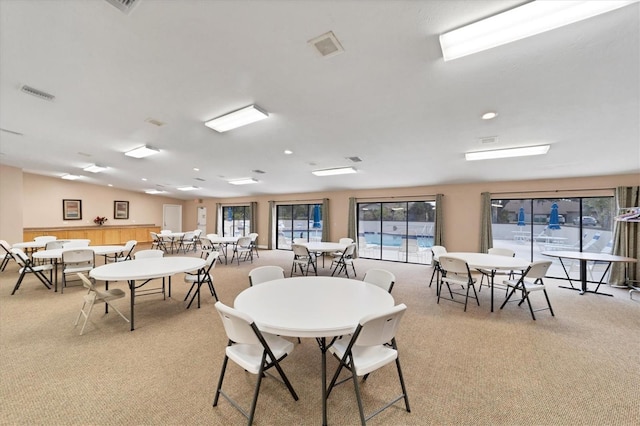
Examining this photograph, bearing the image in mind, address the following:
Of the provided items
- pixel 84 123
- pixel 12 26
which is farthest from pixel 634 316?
pixel 84 123

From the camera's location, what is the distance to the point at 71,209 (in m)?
9.45

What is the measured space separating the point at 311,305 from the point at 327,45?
84.1 inches

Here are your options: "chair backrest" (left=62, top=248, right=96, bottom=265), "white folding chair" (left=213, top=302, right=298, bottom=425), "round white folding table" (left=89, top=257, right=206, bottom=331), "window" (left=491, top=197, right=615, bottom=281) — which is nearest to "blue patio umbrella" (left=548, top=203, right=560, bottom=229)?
"window" (left=491, top=197, right=615, bottom=281)

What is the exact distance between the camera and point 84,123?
3939 mm

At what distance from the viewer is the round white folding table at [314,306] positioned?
4.96ft

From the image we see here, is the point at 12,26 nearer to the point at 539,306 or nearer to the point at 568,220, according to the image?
the point at 539,306

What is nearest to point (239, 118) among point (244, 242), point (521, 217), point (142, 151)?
point (142, 151)

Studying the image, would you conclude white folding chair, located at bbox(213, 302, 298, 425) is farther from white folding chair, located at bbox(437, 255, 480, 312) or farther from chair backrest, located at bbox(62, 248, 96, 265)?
chair backrest, located at bbox(62, 248, 96, 265)

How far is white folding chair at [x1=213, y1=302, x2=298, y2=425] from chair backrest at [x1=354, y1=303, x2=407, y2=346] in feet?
1.90

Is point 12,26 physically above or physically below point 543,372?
above

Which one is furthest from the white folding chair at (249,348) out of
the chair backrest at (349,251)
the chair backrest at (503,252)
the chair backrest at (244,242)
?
the chair backrest at (244,242)

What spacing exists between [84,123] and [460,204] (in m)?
Result: 8.36

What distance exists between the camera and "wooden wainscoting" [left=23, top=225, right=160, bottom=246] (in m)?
8.51

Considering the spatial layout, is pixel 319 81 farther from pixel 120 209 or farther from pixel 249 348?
pixel 120 209
